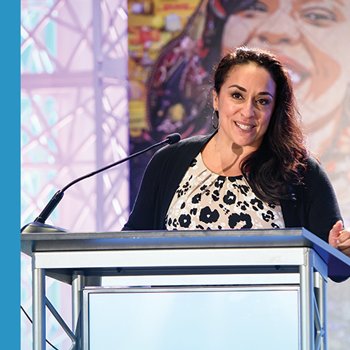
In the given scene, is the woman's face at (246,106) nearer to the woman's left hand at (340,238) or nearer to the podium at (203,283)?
the woman's left hand at (340,238)

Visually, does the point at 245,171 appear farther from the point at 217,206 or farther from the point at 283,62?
the point at 283,62

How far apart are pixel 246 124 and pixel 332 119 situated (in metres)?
2.40

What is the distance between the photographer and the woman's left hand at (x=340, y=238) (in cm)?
288

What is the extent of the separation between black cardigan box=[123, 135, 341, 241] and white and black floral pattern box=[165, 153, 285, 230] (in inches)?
1.4

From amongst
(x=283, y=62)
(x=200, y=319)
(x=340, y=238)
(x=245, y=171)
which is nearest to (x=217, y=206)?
(x=245, y=171)

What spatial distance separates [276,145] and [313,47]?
2.40 m

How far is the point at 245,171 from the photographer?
3256 mm

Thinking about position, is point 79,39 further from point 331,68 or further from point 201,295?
point 201,295

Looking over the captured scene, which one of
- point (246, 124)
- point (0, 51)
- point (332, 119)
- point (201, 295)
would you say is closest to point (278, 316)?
point (201, 295)

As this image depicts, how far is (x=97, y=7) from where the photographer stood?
5.61 metres

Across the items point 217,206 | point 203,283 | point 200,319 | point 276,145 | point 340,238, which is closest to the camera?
point 200,319

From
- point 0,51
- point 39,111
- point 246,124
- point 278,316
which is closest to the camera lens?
point 0,51

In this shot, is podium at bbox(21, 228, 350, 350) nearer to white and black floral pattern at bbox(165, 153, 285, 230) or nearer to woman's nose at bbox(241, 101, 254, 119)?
white and black floral pattern at bbox(165, 153, 285, 230)

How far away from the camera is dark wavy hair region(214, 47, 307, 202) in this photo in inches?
126
